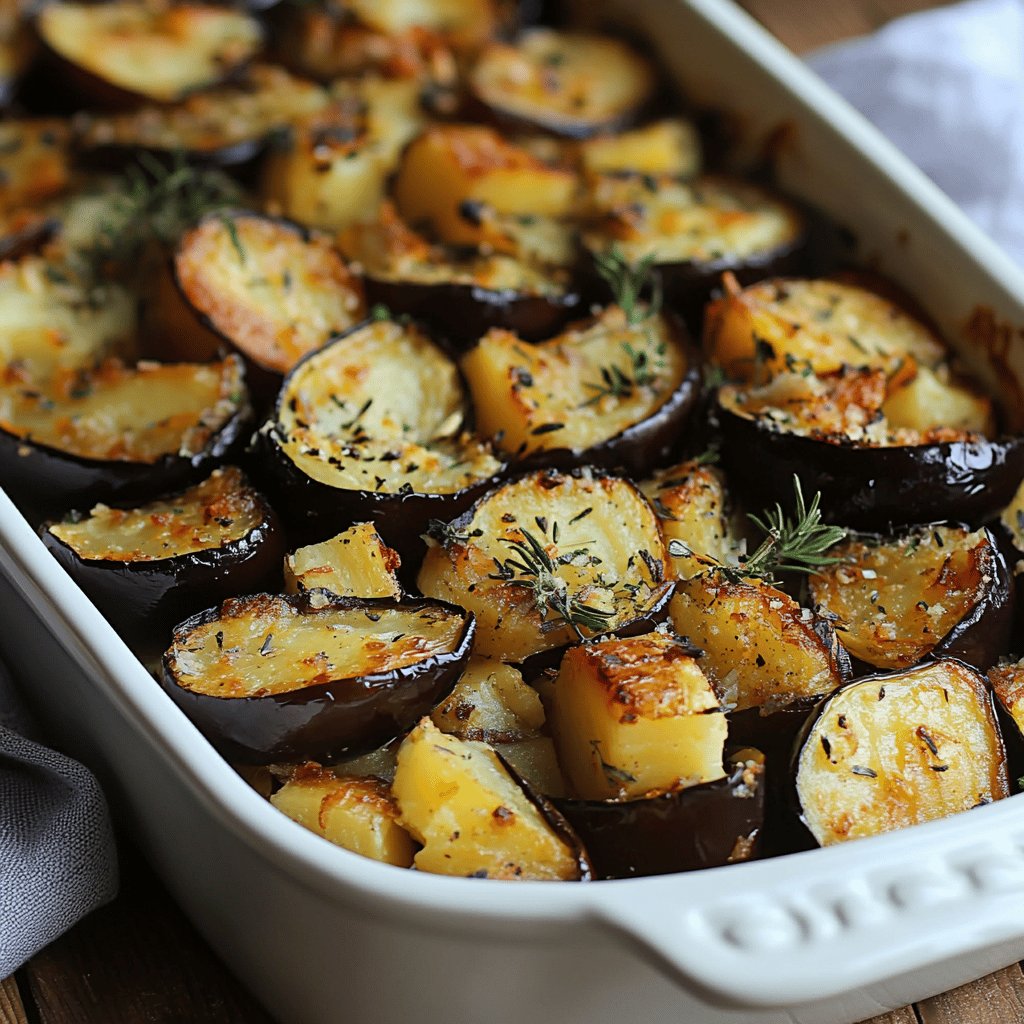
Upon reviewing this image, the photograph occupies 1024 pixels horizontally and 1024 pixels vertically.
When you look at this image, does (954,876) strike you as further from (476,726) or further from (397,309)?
(397,309)

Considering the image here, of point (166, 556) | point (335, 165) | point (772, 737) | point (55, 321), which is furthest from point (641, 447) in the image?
point (55, 321)

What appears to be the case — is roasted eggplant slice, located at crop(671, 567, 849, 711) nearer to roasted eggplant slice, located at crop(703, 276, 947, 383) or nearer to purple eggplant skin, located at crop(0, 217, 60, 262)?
roasted eggplant slice, located at crop(703, 276, 947, 383)

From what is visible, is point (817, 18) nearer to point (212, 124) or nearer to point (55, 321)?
point (212, 124)

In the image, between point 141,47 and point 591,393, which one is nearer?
point 591,393

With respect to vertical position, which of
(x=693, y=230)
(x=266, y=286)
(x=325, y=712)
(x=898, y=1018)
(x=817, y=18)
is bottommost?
(x=898, y=1018)

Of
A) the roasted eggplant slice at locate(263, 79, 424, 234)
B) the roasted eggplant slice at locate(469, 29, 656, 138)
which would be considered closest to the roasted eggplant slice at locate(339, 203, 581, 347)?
the roasted eggplant slice at locate(263, 79, 424, 234)

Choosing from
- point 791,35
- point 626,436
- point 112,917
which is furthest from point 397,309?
point 791,35

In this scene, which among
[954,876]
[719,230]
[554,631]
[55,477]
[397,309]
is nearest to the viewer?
[954,876]
